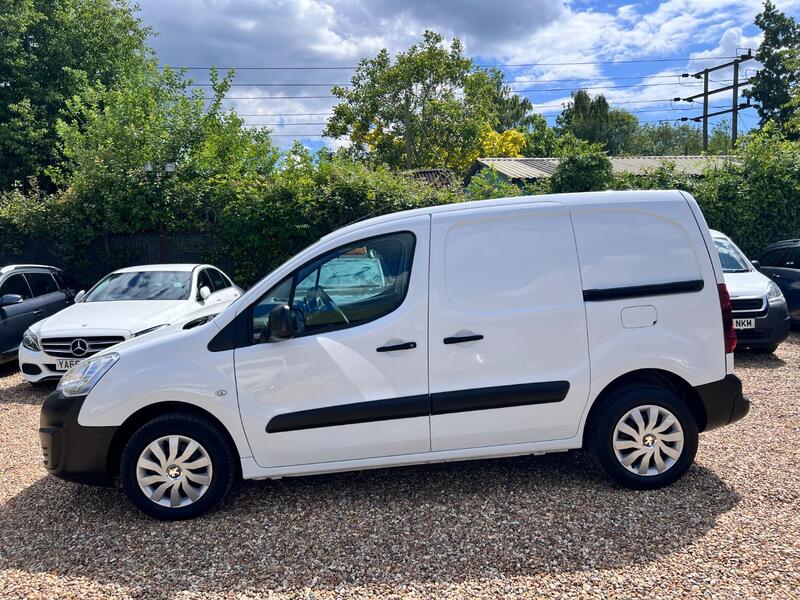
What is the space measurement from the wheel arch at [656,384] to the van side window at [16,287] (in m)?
8.53

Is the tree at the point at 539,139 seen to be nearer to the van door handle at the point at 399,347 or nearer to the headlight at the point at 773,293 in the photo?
the headlight at the point at 773,293

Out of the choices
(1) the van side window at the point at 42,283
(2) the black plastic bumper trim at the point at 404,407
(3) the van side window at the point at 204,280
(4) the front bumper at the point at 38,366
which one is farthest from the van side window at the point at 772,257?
(1) the van side window at the point at 42,283

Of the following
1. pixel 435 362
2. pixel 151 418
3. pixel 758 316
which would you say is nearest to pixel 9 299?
pixel 151 418

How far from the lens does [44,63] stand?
70.9 feet

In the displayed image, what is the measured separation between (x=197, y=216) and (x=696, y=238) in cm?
1006

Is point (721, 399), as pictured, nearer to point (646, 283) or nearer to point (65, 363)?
point (646, 283)

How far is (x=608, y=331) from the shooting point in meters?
3.90

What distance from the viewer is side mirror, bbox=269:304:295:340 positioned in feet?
11.9

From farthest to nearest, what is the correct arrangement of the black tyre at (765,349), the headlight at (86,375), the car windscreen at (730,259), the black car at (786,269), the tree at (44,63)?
1. the tree at (44,63)
2. the black car at (786,269)
3. the car windscreen at (730,259)
4. the black tyre at (765,349)
5. the headlight at (86,375)

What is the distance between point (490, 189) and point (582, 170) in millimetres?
2213

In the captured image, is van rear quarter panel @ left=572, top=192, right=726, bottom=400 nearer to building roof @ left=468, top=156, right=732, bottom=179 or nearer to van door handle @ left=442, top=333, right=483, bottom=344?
van door handle @ left=442, top=333, right=483, bottom=344

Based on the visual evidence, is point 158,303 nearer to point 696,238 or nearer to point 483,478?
point 483,478

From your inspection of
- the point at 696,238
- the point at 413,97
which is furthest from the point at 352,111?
the point at 696,238

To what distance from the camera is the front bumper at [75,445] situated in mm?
3793
